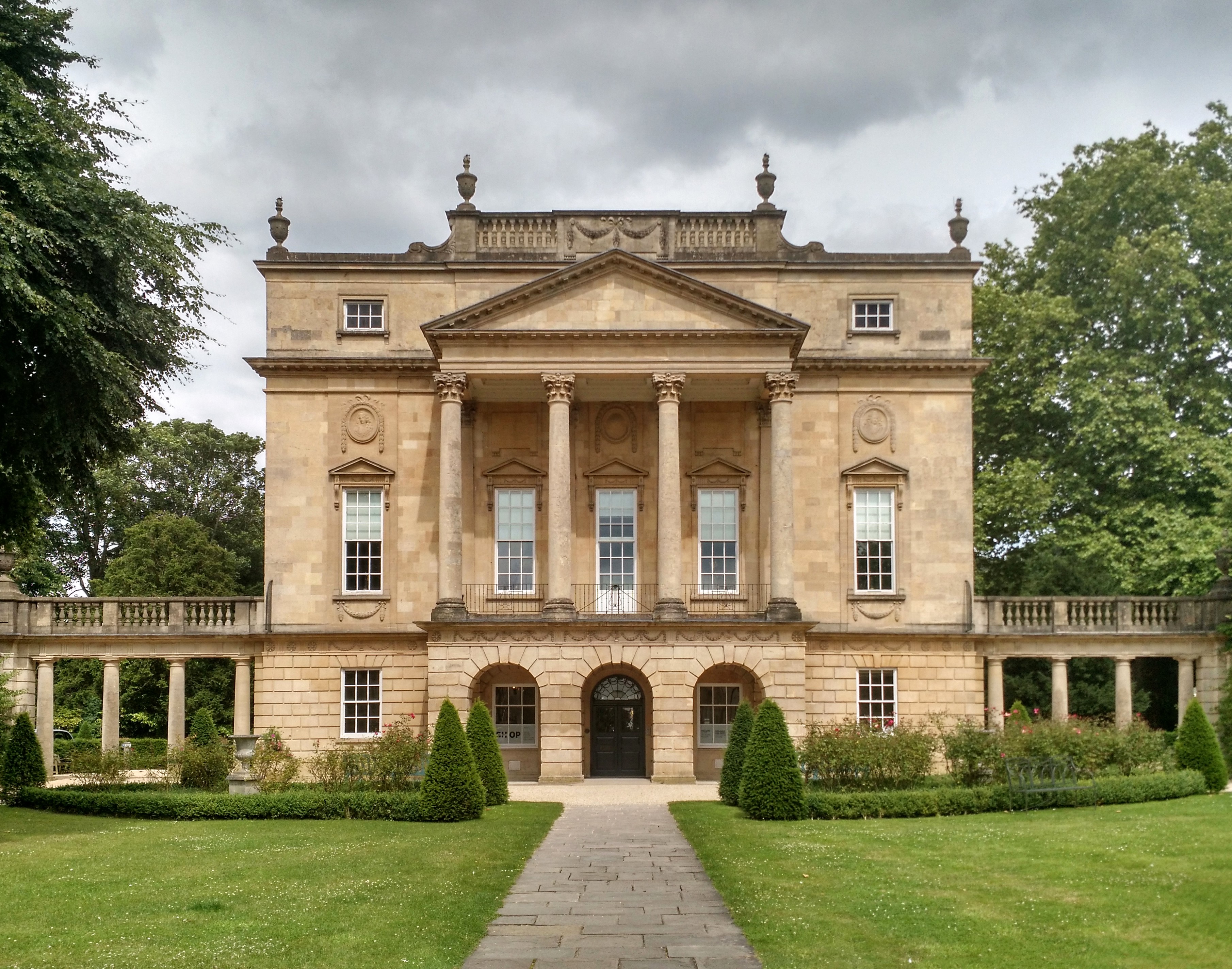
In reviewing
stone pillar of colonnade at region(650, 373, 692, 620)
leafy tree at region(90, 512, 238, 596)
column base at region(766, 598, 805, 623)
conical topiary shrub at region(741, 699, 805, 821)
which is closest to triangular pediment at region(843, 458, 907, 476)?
column base at region(766, 598, 805, 623)

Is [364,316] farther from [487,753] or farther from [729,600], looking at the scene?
[487,753]

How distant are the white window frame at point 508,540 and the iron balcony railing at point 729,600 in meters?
4.34

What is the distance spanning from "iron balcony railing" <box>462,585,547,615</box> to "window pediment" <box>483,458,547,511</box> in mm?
2265

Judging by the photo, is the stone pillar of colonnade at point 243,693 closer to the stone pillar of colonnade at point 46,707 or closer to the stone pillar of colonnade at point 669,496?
the stone pillar of colonnade at point 46,707

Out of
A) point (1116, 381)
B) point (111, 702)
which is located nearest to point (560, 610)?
point (111, 702)

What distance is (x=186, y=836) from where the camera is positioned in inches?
831

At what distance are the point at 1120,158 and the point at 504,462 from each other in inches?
897

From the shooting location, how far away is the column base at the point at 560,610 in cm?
3194

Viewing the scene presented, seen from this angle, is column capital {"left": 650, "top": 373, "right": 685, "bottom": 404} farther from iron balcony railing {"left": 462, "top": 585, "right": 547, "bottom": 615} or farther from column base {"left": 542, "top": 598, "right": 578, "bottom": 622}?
iron balcony railing {"left": 462, "top": 585, "right": 547, "bottom": 615}

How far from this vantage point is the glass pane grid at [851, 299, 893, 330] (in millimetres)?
36094

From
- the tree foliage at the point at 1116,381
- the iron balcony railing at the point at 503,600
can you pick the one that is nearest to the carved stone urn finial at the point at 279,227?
the iron balcony railing at the point at 503,600

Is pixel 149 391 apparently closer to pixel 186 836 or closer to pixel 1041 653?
pixel 186 836

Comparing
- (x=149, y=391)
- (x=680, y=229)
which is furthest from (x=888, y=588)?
(x=149, y=391)

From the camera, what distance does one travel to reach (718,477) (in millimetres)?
35531
